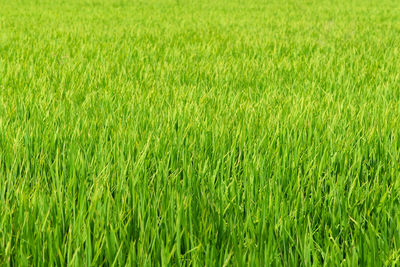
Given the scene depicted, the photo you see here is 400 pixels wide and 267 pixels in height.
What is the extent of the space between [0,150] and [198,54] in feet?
9.74

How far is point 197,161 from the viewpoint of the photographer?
64.2 inches

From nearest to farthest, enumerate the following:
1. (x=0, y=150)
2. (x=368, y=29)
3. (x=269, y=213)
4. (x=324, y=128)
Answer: (x=269, y=213) → (x=0, y=150) → (x=324, y=128) → (x=368, y=29)

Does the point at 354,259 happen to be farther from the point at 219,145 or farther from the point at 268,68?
the point at 268,68

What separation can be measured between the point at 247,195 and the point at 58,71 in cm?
255

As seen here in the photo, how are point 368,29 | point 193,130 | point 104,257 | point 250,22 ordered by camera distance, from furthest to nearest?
point 250,22 < point 368,29 < point 193,130 < point 104,257

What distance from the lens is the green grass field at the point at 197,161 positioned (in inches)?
41.6

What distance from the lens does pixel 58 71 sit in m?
3.48

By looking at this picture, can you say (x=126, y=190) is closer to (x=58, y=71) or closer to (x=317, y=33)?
(x=58, y=71)

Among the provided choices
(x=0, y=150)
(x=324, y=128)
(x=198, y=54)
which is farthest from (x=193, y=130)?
(x=198, y=54)

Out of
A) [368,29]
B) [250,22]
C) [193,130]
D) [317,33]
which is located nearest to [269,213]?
[193,130]

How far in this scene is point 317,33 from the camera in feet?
20.9

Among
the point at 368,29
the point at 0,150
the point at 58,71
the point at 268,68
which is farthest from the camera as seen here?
the point at 368,29

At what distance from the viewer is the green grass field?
3.47 ft

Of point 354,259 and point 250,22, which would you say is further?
point 250,22
